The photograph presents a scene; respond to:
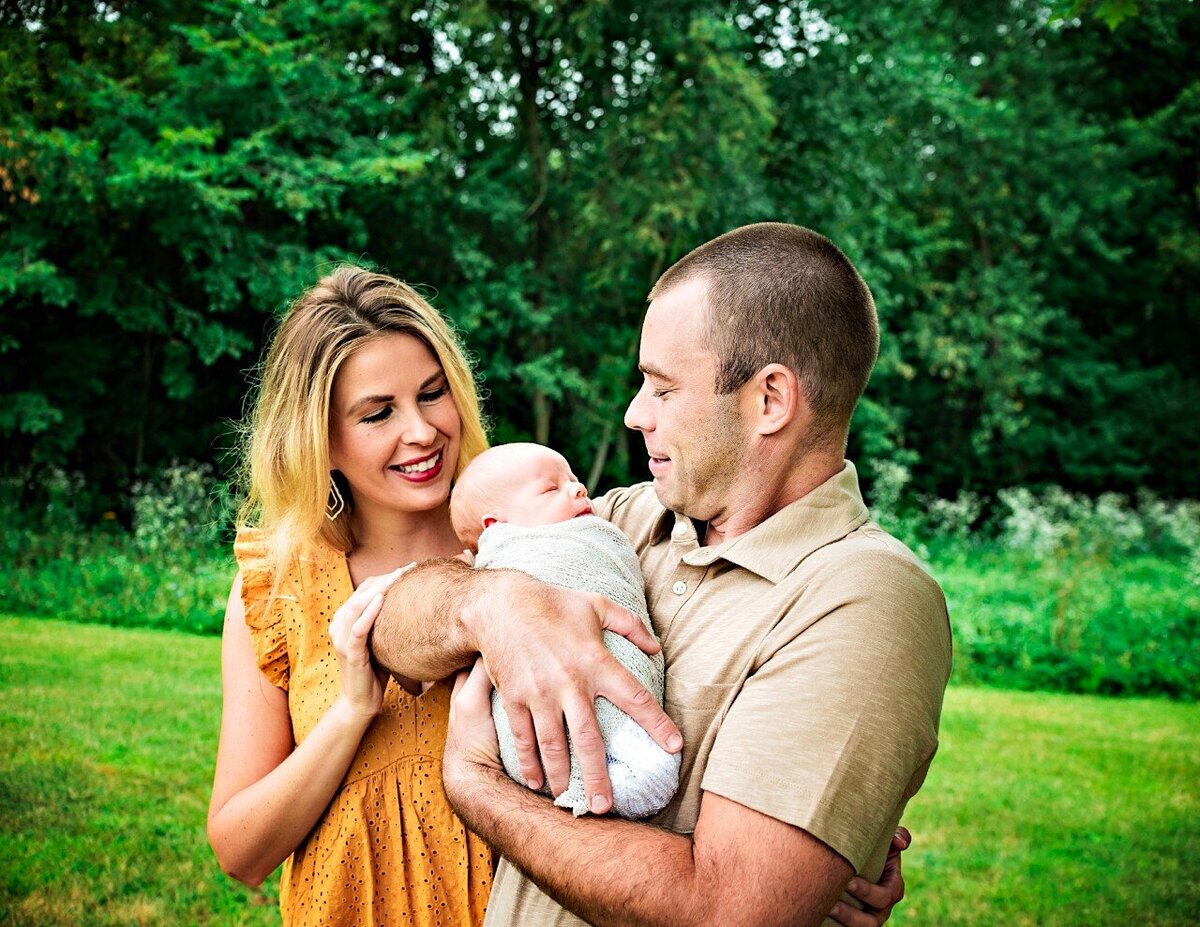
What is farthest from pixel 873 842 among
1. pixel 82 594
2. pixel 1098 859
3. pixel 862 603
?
pixel 82 594

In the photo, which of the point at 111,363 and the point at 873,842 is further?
the point at 111,363

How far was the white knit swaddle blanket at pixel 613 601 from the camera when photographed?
1.58 metres

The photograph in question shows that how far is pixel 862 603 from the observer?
154cm

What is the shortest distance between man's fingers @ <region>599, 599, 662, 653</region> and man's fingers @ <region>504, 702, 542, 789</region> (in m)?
0.19

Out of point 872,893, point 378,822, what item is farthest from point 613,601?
point 378,822

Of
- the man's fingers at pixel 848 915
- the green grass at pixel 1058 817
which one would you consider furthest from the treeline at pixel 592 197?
the man's fingers at pixel 848 915

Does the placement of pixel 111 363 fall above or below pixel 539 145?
below

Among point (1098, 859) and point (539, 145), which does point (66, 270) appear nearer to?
point (539, 145)

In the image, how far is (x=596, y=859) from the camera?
4.88 feet

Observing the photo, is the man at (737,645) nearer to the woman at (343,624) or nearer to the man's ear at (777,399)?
the man's ear at (777,399)

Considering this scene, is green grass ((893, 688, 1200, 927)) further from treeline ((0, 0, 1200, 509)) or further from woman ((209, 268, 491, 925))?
treeline ((0, 0, 1200, 509))

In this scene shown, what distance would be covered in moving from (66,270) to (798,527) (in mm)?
11162

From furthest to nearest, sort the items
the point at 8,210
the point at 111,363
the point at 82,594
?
1. the point at 111,363
2. the point at 8,210
3. the point at 82,594

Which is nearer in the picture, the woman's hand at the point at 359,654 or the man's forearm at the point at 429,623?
the man's forearm at the point at 429,623
